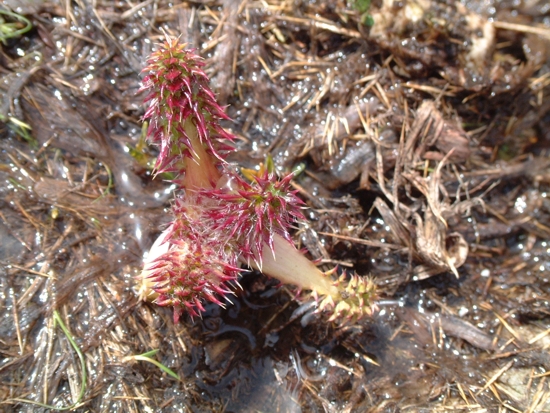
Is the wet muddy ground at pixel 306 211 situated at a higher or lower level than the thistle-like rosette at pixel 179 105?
lower

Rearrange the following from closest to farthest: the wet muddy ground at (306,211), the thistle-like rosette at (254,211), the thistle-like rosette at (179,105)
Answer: the thistle-like rosette at (179,105) < the thistle-like rosette at (254,211) < the wet muddy ground at (306,211)

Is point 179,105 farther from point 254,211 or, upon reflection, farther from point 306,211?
point 306,211

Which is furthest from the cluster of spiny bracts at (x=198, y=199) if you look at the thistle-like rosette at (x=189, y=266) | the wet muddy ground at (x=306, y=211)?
the wet muddy ground at (x=306, y=211)

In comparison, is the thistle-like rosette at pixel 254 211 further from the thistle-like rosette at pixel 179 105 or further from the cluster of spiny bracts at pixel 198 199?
the thistle-like rosette at pixel 179 105

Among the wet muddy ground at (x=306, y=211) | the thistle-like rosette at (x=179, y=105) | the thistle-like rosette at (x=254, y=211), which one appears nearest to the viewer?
the thistle-like rosette at (x=179, y=105)

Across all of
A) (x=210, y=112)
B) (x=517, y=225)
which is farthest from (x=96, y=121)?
(x=517, y=225)

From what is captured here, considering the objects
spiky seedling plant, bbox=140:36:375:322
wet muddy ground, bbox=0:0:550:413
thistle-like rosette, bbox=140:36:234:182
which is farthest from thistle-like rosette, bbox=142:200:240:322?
wet muddy ground, bbox=0:0:550:413
